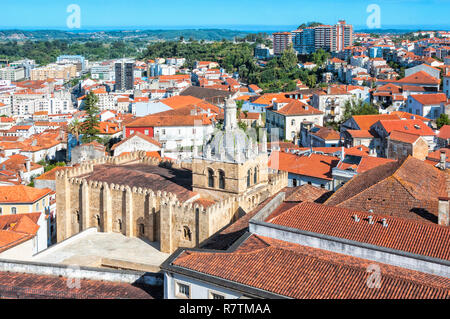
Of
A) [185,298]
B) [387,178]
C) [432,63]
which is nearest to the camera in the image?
[185,298]

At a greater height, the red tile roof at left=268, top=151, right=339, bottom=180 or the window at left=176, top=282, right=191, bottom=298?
the window at left=176, top=282, right=191, bottom=298

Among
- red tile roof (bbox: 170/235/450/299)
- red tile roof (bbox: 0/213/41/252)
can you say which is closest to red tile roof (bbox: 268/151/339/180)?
red tile roof (bbox: 0/213/41/252)

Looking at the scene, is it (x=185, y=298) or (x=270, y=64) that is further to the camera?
(x=270, y=64)

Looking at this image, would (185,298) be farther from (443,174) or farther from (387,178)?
(443,174)

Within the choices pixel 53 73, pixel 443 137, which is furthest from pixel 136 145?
pixel 53 73

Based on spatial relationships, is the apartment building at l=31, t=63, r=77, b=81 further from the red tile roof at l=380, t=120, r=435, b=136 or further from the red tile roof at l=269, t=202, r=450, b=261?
the red tile roof at l=269, t=202, r=450, b=261
